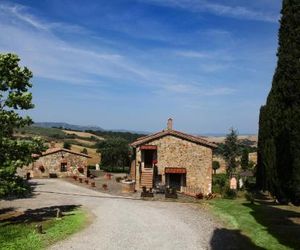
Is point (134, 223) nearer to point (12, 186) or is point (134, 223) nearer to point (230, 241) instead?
point (230, 241)

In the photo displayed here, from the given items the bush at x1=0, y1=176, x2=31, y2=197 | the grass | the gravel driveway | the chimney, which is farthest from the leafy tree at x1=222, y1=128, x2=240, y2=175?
the bush at x1=0, y1=176, x2=31, y2=197

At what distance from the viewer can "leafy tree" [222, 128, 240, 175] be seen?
221 feet

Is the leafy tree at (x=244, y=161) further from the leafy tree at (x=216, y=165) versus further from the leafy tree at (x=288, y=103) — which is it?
the leafy tree at (x=288, y=103)

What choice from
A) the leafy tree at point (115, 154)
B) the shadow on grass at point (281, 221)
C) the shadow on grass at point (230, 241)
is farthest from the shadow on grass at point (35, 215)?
the leafy tree at point (115, 154)

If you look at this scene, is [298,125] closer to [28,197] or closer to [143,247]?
[143,247]

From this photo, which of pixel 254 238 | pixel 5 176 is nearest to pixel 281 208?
pixel 254 238

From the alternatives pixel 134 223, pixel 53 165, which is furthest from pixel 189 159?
pixel 53 165

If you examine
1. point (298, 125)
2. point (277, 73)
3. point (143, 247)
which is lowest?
point (143, 247)

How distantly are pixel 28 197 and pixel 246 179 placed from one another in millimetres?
31493

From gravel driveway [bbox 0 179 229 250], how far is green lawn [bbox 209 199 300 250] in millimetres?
1339

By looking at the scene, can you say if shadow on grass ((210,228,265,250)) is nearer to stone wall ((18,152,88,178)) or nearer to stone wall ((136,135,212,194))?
stone wall ((136,135,212,194))

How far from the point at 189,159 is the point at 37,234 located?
2462cm

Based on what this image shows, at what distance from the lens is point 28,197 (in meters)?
38.7

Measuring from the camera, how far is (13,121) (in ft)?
87.1
